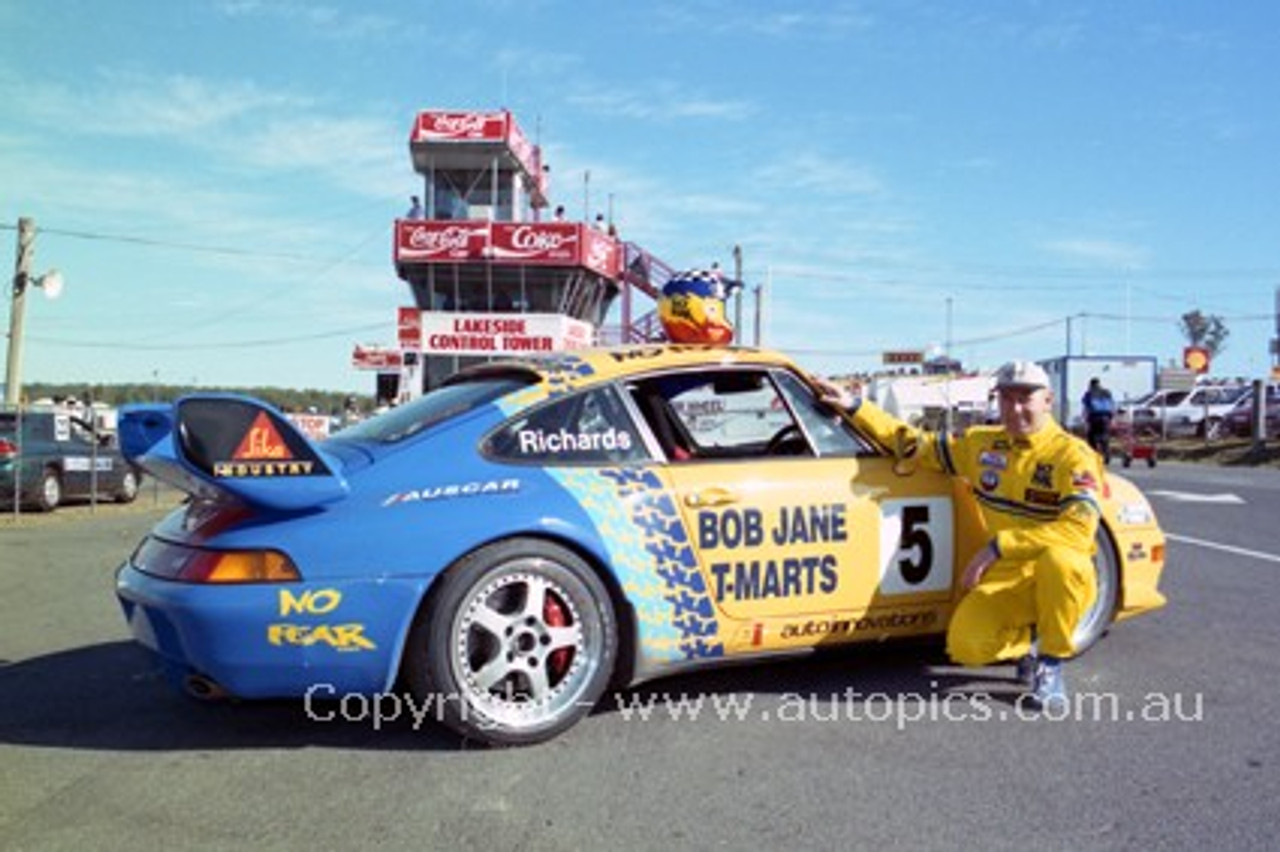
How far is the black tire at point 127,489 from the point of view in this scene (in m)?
16.6

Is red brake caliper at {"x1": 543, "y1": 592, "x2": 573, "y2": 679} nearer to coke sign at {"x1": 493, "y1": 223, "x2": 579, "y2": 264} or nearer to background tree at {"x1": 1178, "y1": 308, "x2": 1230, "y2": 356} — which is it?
coke sign at {"x1": 493, "y1": 223, "x2": 579, "y2": 264}

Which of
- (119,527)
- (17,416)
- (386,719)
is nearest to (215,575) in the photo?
(386,719)

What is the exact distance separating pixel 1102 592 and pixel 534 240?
137 ft

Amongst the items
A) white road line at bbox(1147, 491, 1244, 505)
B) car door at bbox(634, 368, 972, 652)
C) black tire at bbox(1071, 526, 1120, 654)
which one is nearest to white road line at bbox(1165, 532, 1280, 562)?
black tire at bbox(1071, 526, 1120, 654)

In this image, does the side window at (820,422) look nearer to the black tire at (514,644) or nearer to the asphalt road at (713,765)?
the asphalt road at (713,765)

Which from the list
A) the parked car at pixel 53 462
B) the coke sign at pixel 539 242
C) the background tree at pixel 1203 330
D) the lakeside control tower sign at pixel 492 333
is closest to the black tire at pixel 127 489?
the parked car at pixel 53 462

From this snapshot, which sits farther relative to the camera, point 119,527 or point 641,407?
point 119,527

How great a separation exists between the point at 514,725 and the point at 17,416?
1304 cm

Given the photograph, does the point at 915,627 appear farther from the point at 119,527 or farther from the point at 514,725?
the point at 119,527

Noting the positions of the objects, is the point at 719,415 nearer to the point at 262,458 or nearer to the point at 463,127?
the point at 262,458

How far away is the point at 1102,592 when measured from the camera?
4980 millimetres

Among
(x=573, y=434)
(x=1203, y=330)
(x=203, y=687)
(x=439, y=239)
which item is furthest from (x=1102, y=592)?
(x=1203, y=330)

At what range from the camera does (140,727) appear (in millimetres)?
4082

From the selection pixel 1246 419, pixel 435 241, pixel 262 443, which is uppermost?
pixel 435 241
